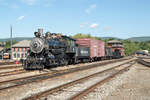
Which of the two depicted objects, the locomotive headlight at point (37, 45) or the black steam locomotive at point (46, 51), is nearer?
the black steam locomotive at point (46, 51)

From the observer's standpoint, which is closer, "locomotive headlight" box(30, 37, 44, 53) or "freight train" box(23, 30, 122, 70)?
"freight train" box(23, 30, 122, 70)

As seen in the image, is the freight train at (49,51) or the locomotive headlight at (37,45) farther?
the locomotive headlight at (37,45)

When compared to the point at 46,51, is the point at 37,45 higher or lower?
higher

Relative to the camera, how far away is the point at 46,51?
1823 cm

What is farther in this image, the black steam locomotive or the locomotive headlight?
the locomotive headlight

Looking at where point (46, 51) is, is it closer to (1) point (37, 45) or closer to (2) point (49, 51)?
(2) point (49, 51)

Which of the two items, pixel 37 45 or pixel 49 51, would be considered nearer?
pixel 37 45

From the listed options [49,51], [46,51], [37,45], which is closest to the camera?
[46,51]

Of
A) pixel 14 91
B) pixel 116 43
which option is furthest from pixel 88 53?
pixel 116 43

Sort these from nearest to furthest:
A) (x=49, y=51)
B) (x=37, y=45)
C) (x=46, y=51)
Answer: (x=46, y=51) < (x=37, y=45) < (x=49, y=51)

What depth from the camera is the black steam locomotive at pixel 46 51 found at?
17620 mm

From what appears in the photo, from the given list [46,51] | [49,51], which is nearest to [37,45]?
[46,51]

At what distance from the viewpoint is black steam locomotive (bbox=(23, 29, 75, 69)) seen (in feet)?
57.8

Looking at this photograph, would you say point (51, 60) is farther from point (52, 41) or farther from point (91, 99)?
point (91, 99)
